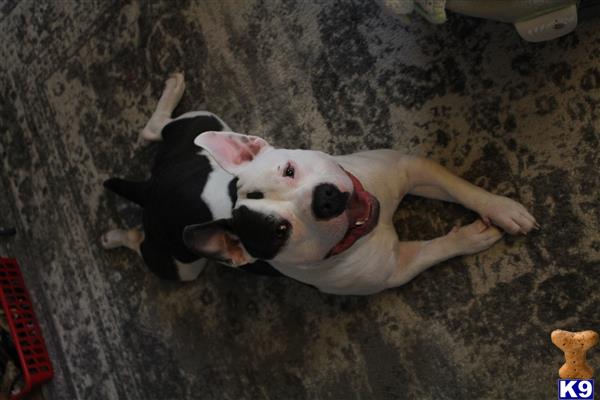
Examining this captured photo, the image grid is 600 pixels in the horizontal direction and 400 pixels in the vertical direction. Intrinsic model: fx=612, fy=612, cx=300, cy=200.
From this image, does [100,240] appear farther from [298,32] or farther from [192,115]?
[298,32]

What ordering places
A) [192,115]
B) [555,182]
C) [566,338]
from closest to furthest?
[566,338]
[555,182]
[192,115]

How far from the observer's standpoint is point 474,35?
78.4 inches

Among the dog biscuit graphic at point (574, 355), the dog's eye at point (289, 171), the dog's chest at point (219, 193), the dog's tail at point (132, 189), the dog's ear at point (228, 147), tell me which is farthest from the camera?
the dog's tail at point (132, 189)

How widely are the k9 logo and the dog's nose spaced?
707mm

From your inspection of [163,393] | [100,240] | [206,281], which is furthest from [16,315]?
[206,281]

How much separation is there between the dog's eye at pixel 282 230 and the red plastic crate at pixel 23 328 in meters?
1.77

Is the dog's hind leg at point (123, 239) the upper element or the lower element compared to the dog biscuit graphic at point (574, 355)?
lower

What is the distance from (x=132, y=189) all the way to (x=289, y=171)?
0.91 metres

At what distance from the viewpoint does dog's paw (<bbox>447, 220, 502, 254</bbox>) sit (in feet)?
6.24

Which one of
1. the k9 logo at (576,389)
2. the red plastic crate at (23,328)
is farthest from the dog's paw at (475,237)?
the red plastic crate at (23,328)

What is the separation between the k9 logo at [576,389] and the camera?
1.50 metres

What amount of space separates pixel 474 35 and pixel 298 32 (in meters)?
0.67

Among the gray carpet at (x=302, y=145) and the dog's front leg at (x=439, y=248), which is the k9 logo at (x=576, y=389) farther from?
the dog's front leg at (x=439, y=248)

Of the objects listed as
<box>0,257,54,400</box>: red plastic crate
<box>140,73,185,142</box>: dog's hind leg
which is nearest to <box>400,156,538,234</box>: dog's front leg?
<box>140,73,185,142</box>: dog's hind leg
